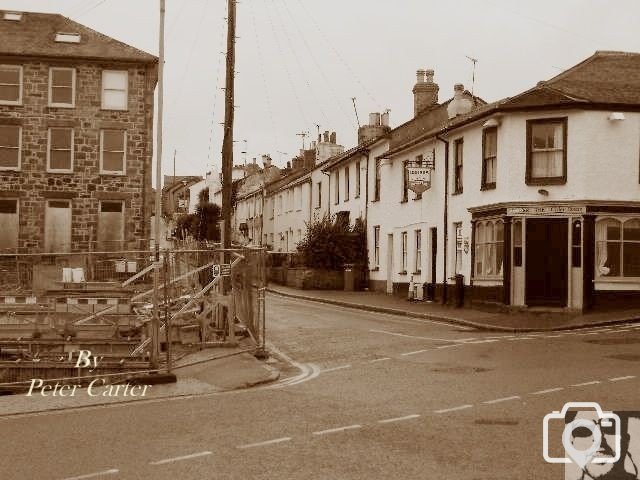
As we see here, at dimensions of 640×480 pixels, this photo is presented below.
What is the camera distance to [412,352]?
1767 centimetres

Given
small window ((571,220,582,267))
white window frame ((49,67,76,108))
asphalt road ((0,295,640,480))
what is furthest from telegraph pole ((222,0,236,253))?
white window frame ((49,67,76,108))

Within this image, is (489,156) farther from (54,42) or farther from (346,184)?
(54,42)

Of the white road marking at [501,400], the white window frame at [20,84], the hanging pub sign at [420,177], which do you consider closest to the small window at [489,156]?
the hanging pub sign at [420,177]

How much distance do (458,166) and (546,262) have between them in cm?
665

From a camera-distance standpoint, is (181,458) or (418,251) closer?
(181,458)

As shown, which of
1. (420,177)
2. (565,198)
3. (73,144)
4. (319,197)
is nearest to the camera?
(565,198)

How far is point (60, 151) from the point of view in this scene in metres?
40.6

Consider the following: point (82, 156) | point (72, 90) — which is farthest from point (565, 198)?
point (72, 90)

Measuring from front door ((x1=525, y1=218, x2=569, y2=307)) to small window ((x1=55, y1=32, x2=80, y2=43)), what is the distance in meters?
24.2

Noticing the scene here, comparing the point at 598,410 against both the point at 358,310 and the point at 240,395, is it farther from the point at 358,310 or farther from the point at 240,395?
the point at 358,310

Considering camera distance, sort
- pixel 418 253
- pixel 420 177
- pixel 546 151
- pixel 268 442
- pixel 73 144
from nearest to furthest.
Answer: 1. pixel 268 442
2. pixel 546 151
3. pixel 420 177
4. pixel 418 253
5. pixel 73 144

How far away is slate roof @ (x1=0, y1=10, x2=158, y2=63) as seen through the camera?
132ft

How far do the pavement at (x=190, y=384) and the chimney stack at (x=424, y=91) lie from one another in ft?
90.1

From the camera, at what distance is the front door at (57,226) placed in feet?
131
